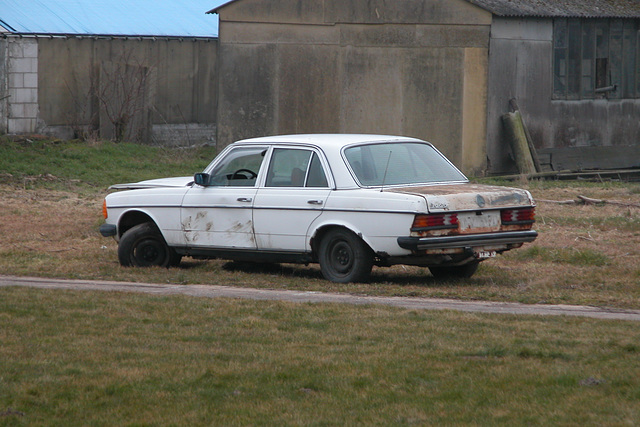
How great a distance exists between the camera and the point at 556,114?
21.9 metres

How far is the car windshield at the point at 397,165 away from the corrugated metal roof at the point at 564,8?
10291 mm

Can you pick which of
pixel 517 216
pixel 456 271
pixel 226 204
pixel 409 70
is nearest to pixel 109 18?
pixel 409 70

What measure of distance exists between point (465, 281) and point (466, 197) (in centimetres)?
126

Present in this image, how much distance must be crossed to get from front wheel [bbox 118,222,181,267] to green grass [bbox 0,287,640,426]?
2.81m

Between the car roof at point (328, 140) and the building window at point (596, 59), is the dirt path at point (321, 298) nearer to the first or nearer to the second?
the car roof at point (328, 140)

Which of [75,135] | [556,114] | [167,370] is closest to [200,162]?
[75,135]

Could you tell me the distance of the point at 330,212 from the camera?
9.77 metres

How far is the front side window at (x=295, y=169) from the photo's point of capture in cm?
1007

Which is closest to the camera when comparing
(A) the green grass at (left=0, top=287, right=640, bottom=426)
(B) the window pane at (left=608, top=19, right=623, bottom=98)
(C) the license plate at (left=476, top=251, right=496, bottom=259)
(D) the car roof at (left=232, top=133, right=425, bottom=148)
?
(A) the green grass at (left=0, top=287, right=640, bottom=426)

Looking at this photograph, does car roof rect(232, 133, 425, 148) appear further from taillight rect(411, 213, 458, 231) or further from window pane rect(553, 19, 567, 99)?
window pane rect(553, 19, 567, 99)

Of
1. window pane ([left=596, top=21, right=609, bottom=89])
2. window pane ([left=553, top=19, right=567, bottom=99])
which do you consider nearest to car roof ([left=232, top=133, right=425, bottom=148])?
window pane ([left=553, top=19, right=567, bottom=99])

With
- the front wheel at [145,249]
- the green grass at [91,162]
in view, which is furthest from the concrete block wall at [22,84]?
the front wheel at [145,249]

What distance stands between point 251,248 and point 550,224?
5250 millimetres

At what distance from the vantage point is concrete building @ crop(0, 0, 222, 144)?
23.6m
